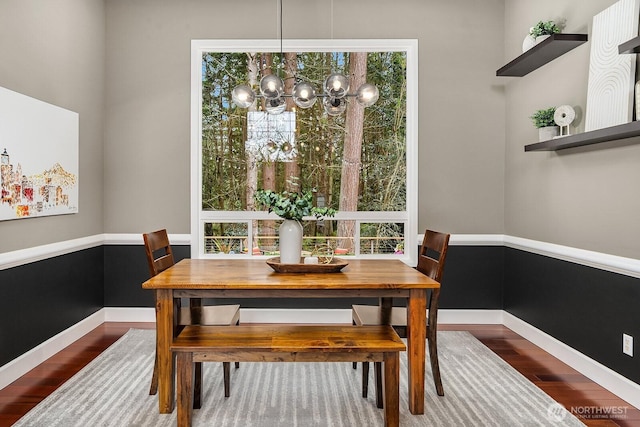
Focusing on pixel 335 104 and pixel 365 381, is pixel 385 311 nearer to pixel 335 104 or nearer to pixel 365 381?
pixel 365 381

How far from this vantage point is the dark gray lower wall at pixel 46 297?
297 cm

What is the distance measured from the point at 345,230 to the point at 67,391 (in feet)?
8.29

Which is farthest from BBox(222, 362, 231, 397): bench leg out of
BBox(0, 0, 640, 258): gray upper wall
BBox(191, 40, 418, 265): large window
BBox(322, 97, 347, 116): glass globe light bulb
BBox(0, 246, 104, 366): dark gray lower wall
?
BBox(0, 0, 640, 258): gray upper wall

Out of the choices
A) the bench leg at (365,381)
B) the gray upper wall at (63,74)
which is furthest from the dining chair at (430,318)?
the gray upper wall at (63,74)

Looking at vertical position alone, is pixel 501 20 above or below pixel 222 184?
above

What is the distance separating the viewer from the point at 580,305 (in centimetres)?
315

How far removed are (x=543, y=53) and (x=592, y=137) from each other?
89 cm

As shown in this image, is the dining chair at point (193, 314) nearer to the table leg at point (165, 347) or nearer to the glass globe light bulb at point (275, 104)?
the table leg at point (165, 347)

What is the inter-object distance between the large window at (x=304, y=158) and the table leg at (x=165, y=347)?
6.33 ft

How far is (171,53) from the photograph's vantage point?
14.3 feet

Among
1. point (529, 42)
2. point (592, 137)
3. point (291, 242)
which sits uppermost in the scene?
point (529, 42)

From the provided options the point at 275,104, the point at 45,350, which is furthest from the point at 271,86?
the point at 45,350

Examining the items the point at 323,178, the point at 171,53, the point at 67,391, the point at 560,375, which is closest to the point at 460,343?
the point at 560,375

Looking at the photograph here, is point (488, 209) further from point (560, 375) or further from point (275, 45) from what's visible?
point (275, 45)
